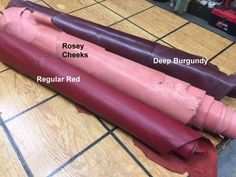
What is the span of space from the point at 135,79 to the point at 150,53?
176 millimetres

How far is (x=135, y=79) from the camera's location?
0.82 metres

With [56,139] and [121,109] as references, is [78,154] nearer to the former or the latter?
[56,139]

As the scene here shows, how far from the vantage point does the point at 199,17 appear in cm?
143

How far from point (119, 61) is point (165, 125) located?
0.30m

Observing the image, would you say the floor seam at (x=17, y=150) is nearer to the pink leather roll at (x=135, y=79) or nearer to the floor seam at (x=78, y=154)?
the floor seam at (x=78, y=154)

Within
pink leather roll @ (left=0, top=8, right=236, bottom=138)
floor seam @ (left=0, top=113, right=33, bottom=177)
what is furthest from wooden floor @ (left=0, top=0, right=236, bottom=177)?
pink leather roll @ (left=0, top=8, right=236, bottom=138)

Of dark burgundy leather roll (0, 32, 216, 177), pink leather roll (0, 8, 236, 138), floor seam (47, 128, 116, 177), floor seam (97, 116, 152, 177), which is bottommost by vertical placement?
floor seam (47, 128, 116, 177)

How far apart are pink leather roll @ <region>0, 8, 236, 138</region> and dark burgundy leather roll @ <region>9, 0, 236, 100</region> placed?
2.4 inches

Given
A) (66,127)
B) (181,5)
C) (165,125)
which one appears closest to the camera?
(165,125)

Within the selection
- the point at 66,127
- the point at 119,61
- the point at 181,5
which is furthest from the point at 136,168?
the point at 181,5

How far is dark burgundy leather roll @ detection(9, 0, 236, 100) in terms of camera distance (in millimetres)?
874

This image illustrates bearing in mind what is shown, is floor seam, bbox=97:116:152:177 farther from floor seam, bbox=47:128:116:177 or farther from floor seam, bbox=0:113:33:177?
floor seam, bbox=0:113:33:177

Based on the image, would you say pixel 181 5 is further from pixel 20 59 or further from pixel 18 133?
pixel 18 133

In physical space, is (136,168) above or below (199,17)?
below
